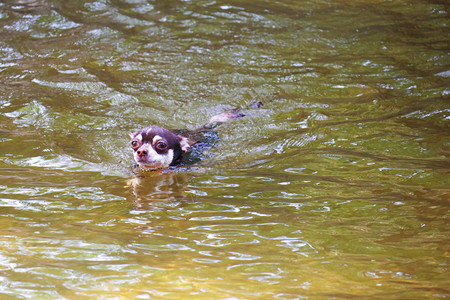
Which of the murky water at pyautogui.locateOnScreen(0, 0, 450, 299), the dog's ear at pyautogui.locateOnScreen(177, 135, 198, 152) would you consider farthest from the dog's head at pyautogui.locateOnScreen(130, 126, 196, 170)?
the murky water at pyautogui.locateOnScreen(0, 0, 450, 299)

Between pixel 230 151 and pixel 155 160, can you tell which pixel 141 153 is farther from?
pixel 230 151

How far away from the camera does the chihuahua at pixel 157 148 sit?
231 inches

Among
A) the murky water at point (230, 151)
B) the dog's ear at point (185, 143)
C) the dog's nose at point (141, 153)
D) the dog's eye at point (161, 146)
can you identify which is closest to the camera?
the murky water at point (230, 151)

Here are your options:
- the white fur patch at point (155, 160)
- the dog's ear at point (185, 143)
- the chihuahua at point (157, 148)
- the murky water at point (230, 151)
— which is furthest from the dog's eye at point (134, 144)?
the dog's ear at point (185, 143)

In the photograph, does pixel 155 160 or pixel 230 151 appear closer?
pixel 155 160

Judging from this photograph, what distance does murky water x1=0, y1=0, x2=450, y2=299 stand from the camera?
133 inches

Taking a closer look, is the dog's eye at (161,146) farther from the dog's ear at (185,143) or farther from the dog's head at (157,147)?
the dog's ear at (185,143)

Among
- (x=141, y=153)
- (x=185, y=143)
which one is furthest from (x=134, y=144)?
(x=185, y=143)

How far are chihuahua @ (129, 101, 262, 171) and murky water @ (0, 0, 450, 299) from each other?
191 mm

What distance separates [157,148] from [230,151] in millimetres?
949

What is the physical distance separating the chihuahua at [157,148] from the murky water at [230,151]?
0.19 meters

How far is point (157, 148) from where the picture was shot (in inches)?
234

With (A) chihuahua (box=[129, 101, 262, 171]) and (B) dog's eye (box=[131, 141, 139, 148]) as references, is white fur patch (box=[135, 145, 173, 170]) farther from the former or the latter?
(B) dog's eye (box=[131, 141, 139, 148])

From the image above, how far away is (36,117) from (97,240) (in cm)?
383
